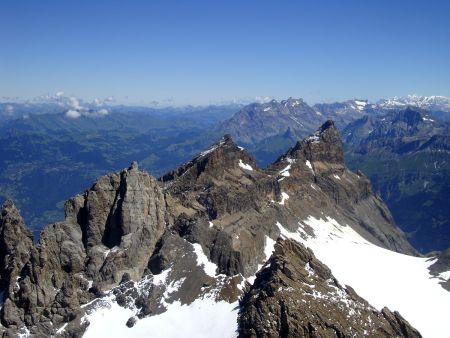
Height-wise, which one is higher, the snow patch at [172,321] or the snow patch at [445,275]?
the snow patch at [172,321]

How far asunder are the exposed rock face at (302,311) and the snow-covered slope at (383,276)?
122 ft

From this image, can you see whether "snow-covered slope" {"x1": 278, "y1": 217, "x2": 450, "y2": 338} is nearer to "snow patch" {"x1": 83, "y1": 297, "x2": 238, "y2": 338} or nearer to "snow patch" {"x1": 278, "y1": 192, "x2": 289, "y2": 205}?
"snow patch" {"x1": 278, "y1": 192, "x2": 289, "y2": 205}

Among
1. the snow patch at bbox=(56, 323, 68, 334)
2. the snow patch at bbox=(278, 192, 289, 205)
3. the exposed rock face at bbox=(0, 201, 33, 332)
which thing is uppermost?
the exposed rock face at bbox=(0, 201, 33, 332)

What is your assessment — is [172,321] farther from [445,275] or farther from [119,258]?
[445,275]

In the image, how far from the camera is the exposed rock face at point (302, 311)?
78688 mm

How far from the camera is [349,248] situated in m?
170

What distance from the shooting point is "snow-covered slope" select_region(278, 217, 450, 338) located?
12538cm

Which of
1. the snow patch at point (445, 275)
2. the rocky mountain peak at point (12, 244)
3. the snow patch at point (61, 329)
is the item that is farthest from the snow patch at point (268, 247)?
the rocky mountain peak at point (12, 244)

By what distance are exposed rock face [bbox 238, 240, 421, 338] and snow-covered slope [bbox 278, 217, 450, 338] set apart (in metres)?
37.3

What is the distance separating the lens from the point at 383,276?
14812 centimetres

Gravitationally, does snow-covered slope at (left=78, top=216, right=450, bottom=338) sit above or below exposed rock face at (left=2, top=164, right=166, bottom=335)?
below

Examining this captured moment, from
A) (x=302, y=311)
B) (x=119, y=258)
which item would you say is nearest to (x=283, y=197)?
(x=119, y=258)

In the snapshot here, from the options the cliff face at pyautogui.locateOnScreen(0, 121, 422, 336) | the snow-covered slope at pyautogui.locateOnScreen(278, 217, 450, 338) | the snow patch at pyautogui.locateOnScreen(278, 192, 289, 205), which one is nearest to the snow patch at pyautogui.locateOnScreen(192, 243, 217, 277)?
the cliff face at pyautogui.locateOnScreen(0, 121, 422, 336)

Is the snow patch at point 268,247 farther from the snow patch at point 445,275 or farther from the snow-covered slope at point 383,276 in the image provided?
the snow patch at point 445,275
